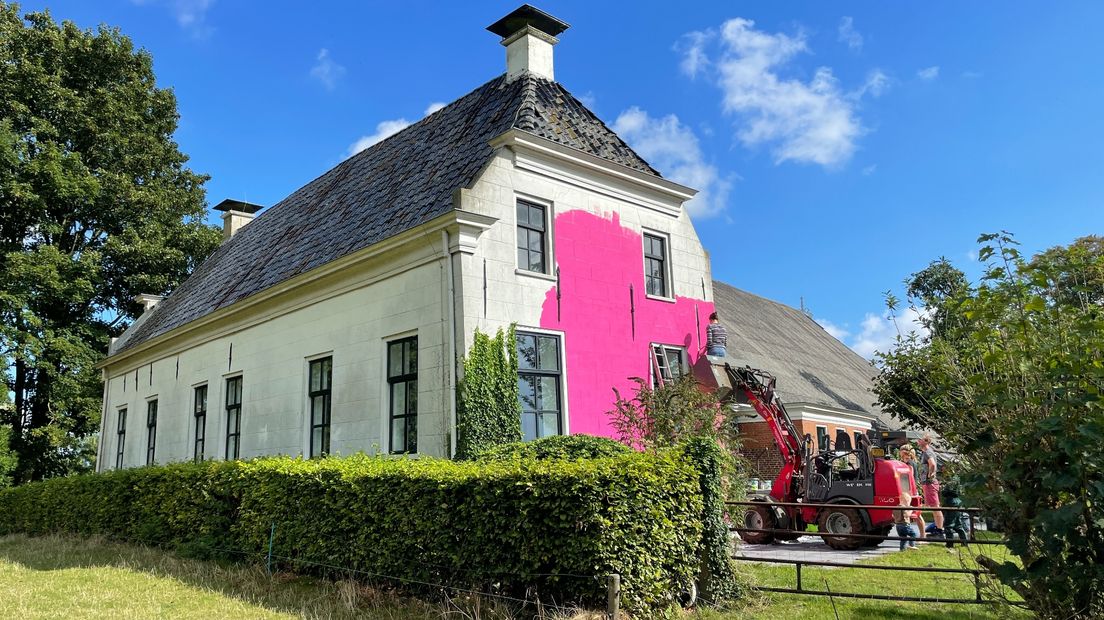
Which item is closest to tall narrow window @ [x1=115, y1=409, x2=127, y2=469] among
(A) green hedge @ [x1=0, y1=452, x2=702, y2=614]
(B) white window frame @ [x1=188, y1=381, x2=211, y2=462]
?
(B) white window frame @ [x1=188, y1=381, x2=211, y2=462]

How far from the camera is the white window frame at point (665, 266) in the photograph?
1529 cm

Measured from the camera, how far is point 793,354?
33969mm

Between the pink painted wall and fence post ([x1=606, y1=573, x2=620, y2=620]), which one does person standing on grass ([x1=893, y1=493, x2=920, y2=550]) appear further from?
fence post ([x1=606, y1=573, x2=620, y2=620])

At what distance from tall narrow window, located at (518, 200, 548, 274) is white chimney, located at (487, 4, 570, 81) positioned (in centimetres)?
408

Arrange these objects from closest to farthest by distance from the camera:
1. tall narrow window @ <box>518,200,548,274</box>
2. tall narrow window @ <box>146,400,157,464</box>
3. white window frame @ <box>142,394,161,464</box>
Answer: tall narrow window @ <box>518,200,548,274</box>, white window frame @ <box>142,394,161,464</box>, tall narrow window @ <box>146,400,157,464</box>

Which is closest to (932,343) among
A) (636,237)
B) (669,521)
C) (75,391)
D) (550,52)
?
(669,521)

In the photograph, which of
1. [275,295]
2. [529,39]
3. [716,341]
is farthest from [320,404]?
[529,39]

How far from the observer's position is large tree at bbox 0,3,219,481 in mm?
25141

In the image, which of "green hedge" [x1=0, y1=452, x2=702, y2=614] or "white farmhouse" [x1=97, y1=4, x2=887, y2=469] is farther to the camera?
"white farmhouse" [x1=97, y1=4, x2=887, y2=469]

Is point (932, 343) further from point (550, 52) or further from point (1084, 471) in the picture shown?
point (550, 52)

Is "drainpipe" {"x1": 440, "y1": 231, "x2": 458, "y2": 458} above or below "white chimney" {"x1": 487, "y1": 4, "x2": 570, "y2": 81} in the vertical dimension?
below

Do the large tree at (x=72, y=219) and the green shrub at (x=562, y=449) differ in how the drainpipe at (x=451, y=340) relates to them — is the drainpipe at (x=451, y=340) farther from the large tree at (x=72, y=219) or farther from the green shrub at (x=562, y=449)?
the large tree at (x=72, y=219)

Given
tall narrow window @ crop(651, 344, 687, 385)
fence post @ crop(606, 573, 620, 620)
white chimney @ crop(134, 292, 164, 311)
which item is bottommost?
fence post @ crop(606, 573, 620, 620)

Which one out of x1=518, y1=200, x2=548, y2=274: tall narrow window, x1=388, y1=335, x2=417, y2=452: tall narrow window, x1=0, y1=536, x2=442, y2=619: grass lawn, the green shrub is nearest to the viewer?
x1=0, y1=536, x2=442, y2=619: grass lawn
